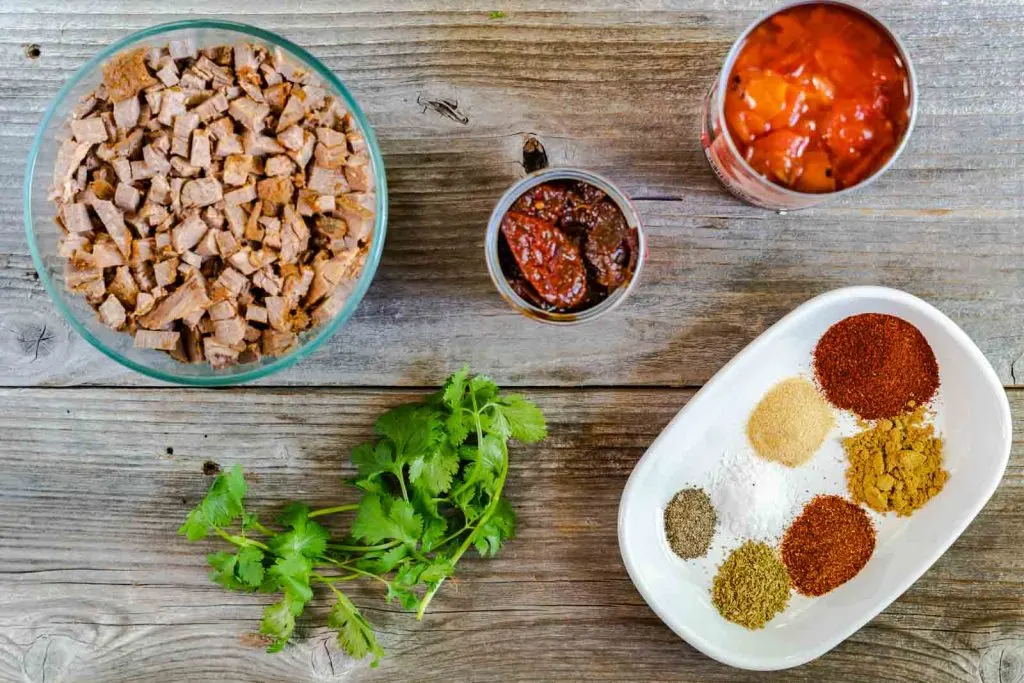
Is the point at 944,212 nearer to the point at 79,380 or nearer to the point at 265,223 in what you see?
the point at 265,223

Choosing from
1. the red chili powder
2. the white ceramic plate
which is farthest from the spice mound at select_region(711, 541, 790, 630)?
the red chili powder

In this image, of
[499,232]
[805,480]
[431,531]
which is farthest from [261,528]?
[805,480]

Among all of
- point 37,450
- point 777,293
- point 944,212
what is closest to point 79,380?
point 37,450

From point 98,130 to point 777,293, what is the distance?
1.13 metres

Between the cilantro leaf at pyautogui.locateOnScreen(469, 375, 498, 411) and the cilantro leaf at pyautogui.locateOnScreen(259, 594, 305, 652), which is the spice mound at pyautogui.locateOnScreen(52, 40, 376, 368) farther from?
the cilantro leaf at pyautogui.locateOnScreen(259, 594, 305, 652)

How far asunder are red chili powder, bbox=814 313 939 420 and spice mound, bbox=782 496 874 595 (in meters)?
0.18

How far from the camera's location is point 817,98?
119cm

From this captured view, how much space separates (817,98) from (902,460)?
0.65 m

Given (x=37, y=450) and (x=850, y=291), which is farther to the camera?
(x=37, y=450)

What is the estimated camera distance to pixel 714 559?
144 centimetres

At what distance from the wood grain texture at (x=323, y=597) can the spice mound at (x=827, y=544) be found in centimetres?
16

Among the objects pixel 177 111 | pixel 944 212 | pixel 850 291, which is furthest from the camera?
pixel 944 212

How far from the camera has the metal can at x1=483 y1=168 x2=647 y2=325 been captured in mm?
1298

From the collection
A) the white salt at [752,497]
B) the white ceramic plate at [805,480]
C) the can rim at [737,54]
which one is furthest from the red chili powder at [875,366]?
the can rim at [737,54]
